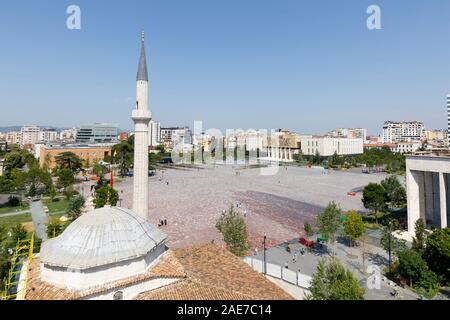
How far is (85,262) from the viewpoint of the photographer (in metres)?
8.95

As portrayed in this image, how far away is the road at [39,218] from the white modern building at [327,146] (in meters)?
81.2

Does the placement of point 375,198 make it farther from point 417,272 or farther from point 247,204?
point 417,272

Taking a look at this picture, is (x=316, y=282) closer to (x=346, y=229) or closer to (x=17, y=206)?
(x=346, y=229)

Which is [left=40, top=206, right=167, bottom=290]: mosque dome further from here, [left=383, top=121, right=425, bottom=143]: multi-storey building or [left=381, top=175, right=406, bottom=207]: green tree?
[left=383, top=121, right=425, bottom=143]: multi-storey building

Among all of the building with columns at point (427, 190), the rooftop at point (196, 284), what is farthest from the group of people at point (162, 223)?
the building with columns at point (427, 190)

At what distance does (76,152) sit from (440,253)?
3011 inches

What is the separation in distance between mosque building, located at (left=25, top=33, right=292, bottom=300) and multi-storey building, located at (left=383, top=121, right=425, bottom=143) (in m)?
161

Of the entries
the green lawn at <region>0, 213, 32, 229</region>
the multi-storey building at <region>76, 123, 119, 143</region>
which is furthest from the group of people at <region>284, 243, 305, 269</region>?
the multi-storey building at <region>76, 123, 119, 143</region>

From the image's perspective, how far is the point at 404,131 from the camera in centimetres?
14950

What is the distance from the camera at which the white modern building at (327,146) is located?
95.4 m

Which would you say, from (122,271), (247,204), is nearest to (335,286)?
(122,271)

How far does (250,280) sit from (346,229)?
40.2 feet

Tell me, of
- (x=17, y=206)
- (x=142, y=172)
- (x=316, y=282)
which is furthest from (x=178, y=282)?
(x=17, y=206)

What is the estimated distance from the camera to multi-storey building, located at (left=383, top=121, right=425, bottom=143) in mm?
147250
